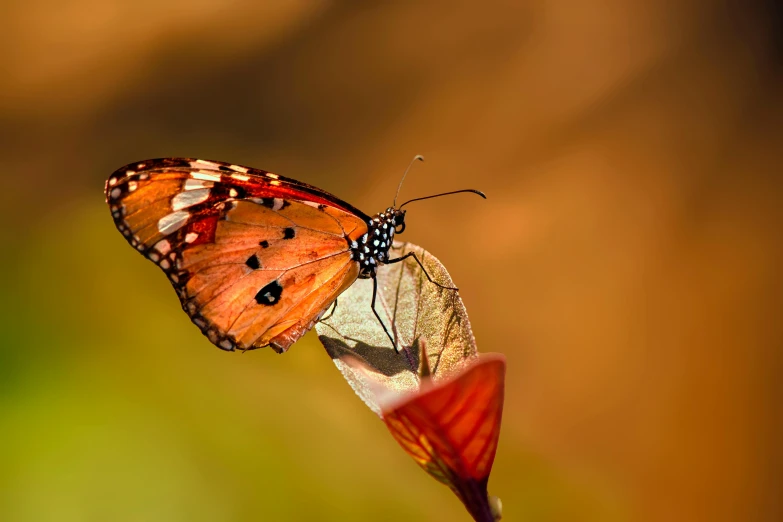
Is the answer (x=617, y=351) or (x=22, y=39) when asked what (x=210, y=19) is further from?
(x=617, y=351)

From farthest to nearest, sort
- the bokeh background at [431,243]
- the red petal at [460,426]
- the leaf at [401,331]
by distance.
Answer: the bokeh background at [431,243]
the leaf at [401,331]
the red petal at [460,426]

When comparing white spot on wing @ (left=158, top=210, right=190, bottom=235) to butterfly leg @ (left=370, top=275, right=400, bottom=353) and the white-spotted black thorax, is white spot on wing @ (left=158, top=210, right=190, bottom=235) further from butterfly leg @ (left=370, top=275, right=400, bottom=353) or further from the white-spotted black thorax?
butterfly leg @ (left=370, top=275, right=400, bottom=353)

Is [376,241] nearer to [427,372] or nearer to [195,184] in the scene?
[195,184]

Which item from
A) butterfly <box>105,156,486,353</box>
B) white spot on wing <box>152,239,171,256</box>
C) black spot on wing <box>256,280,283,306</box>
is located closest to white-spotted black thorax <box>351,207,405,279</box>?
butterfly <box>105,156,486,353</box>

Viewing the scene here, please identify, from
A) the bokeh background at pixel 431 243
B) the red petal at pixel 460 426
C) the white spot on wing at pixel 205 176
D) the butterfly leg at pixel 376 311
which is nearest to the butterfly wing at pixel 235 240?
the white spot on wing at pixel 205 176

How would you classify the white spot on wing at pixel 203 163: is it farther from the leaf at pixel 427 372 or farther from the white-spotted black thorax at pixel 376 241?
the leaf at pixel 427 372

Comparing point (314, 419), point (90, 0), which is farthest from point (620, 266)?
point (90, 0)

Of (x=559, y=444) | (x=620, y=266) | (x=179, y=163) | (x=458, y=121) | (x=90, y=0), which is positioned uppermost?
(x=90, y=0)
